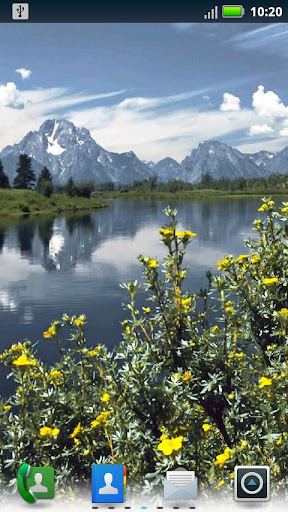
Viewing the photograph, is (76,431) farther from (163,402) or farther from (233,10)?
(233,10)

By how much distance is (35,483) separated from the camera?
2734 millimetres

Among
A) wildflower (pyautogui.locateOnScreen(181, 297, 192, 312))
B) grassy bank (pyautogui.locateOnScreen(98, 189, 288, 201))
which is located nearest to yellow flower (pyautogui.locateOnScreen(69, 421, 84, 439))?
wildflower (pyautogui.locateOnScreen(181, 297, 192, 312))

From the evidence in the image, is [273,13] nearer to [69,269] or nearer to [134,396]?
[134,396]

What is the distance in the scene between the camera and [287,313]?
3242mm

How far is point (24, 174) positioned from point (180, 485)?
75.5 metres

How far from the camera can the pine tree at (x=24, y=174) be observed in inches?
2859

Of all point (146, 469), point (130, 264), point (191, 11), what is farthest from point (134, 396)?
point (130, 264)

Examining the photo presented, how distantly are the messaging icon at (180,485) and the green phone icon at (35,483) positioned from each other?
61cm

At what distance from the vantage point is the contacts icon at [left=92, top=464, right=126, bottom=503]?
8.76 ft

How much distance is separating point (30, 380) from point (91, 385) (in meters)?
0.54

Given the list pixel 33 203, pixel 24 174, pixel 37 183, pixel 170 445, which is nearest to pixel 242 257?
pixel 170 445

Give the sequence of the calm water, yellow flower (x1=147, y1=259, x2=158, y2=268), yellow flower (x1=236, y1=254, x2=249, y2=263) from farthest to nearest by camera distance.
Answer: the calm water < yellow flower (x1=236, y1=254, x2=249, y2=263) < yellow flower (x1=147, y1=259, x2=158, y2=268)

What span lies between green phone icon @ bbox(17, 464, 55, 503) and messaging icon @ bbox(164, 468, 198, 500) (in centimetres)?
61

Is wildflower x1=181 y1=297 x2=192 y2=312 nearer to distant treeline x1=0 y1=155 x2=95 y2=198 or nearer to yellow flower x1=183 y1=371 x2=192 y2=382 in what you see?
yellow flower x1=183 y1=371 x2=192 y2=382
